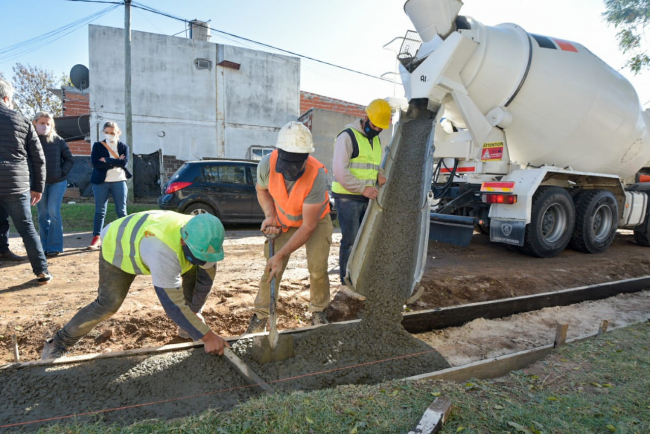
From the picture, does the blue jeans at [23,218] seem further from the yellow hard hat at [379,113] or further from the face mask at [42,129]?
the yellow hard hat at [379,113]

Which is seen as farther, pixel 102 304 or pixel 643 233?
pixel 643 233

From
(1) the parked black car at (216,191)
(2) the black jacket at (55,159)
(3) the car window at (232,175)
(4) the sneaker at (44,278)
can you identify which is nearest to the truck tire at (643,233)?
(1) the parked black car at (216,191)

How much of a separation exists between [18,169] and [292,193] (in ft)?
9.57

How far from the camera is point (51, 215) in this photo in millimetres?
4758

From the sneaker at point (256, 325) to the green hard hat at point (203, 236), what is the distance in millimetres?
1212

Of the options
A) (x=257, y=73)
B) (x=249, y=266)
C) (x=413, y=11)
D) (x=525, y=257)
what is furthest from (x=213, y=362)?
(x=257, y=73)

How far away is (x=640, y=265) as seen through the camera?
20.1 ft

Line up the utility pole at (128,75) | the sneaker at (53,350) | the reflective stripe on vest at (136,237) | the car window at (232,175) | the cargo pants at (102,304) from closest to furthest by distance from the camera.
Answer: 1. the reflective stripe on vest at (136,237)
2. the cargo pants at (102,304)
3. the sneaker at (53,350)
4. the car window at (232,175)
5. the utility pole at (128,75)

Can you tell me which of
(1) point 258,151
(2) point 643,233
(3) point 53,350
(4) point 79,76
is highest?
(4) point 79,76

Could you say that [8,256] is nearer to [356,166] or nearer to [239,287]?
[239,287]

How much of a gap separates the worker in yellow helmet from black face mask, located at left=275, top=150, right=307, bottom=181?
3.51 ft

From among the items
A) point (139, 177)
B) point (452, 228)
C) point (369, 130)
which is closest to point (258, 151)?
point (139, 177)

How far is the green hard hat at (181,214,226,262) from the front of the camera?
224cm

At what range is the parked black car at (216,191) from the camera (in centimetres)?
731
